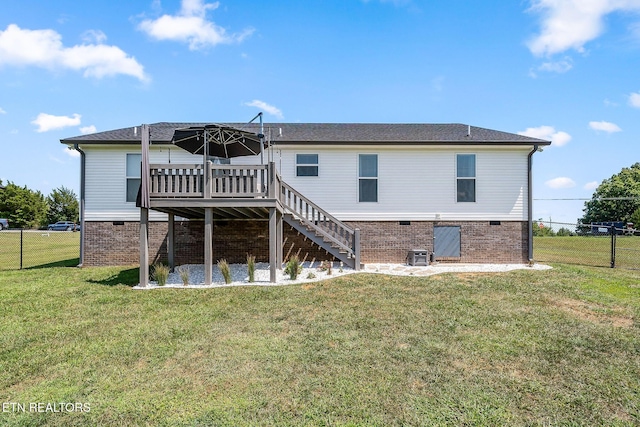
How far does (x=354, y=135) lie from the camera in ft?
39.9

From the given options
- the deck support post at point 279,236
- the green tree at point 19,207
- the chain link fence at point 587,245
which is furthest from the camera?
the green tree at point 19,207

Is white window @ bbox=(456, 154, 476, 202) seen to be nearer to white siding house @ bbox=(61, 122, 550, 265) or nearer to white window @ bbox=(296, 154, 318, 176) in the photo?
white siding house @ bbox=(61, 122, 550, 265)

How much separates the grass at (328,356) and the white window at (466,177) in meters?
4.68

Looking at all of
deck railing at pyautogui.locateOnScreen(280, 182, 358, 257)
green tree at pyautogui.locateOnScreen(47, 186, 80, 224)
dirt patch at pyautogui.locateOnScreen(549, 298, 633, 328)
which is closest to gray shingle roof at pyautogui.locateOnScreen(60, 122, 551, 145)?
deck railing at pyautogui.locateOnScreen(280, 182, 358, 257)

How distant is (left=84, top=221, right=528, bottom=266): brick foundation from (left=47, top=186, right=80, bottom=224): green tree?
40.8 meters

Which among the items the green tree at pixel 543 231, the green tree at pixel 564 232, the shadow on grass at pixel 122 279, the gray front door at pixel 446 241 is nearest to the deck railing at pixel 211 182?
the shadow on grass at pixel 122 279

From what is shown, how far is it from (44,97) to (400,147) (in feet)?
41.3

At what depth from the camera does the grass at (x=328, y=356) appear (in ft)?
10.2

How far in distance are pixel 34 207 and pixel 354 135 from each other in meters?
44.8

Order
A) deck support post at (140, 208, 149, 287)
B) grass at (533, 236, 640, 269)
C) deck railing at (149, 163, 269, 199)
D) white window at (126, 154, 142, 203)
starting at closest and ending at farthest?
deck support post at (140, 208, 149, 287) < deck railing at (149, 163, 269, 199) < white window at (126, 154, 142, 203) < grass at (533, 236, 640, 269)

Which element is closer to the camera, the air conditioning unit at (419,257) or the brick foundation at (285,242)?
the air conditioning unit at (419,257)

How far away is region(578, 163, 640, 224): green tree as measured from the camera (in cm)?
4216

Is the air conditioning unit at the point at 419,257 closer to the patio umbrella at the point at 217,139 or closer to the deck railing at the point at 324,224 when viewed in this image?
the deck railing at the point at 324,224

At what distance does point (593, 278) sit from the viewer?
8.66 meters
